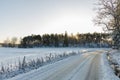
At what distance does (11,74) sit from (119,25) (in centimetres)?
3886

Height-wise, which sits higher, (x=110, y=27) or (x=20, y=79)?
(x=110, y=27)

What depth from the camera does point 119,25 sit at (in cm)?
5184

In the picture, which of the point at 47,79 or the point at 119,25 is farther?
the point at 119,25

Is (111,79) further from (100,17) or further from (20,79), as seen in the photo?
(100,17)

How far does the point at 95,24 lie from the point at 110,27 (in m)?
3.80

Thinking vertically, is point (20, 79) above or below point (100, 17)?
below

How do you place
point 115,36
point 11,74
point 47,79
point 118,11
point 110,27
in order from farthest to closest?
point 115,36 → point 110,27 → point 118,11 → point 11,74 → point 47,79

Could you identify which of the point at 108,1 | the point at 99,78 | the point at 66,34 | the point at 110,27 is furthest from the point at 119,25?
the point at 66,34

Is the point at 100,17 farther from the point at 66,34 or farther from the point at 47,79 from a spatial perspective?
the point at 66,34

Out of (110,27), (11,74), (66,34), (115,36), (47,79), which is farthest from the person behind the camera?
(66,34)

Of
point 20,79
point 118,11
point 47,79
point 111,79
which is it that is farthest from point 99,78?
point 118,11

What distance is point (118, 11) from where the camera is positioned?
5016cm

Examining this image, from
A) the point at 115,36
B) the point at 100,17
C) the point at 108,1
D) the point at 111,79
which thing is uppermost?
the point at 108,1

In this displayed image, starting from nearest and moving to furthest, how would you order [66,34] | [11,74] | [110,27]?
[11,74]
[110,27]
[66,34]
